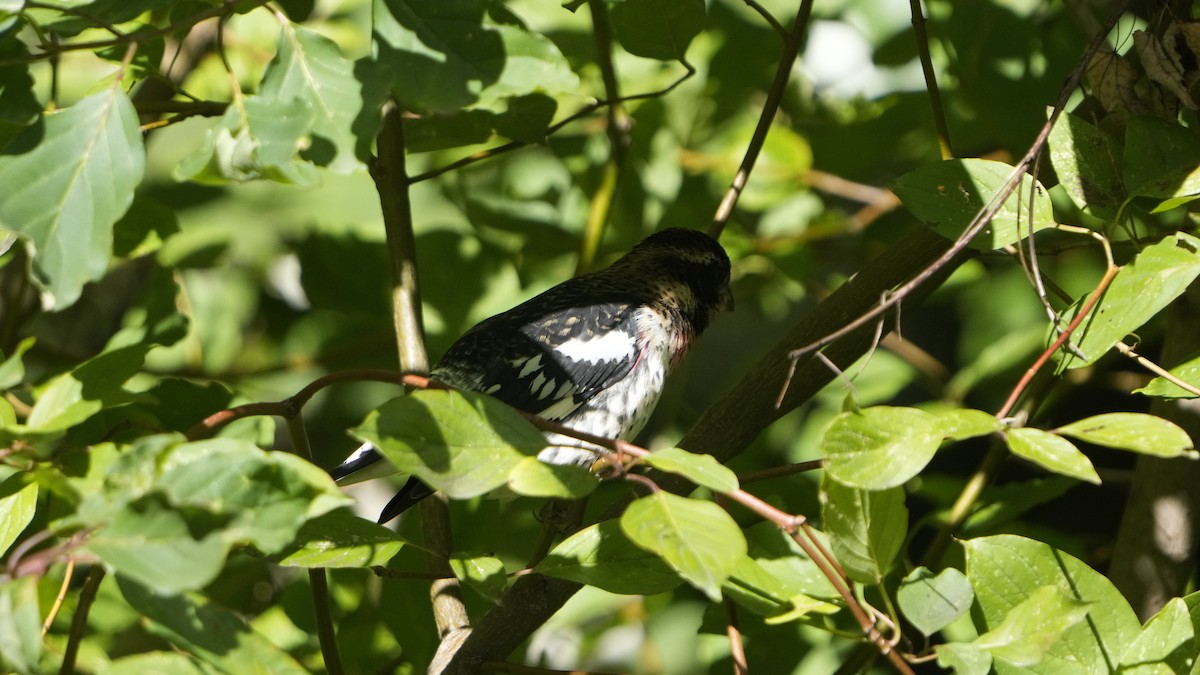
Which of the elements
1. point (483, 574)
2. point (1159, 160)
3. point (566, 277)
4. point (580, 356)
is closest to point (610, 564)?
point (483, 574)

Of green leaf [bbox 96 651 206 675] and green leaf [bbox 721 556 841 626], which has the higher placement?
green leaf [bbox 721 556 841 626]

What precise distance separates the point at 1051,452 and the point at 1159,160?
63 centimetres

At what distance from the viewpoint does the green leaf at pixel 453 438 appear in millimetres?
1166

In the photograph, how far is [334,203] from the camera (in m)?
3.38

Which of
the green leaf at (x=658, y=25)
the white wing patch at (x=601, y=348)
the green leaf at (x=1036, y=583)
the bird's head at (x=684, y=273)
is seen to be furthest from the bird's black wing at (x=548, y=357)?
the green leaf at (x=1036, y=583)

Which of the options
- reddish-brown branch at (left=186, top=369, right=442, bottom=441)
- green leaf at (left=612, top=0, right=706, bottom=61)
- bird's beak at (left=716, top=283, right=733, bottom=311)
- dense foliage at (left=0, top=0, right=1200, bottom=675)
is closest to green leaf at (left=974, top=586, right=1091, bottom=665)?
dense foliage at (left=0, top=0, right=1200, bottom=675)

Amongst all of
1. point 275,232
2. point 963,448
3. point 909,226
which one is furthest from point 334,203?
point 963,448

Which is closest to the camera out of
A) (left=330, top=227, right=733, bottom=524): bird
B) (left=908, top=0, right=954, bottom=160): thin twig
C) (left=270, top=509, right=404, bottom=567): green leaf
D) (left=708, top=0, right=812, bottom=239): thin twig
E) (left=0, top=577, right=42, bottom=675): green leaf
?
(left=0, top=577, right=42, bottom=675): green leaf

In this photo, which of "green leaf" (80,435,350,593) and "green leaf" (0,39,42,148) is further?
"green leaf" (0,39,42,148)

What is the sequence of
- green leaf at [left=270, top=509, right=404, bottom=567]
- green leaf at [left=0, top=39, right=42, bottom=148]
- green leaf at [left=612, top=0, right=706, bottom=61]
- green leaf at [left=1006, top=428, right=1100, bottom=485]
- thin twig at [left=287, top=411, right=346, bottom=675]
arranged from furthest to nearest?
green leaf at [left=612, top=0, right=706, bottom=61]
thin twig at [left=287, top=411, right=346, bottom=675]
green leaf at [left=0, top=39, right=42, bottom=148]
green leaf at [left=270, top=509, right=404, bottom=567]
green leaf at [left=1006, top=428, right=1100, bottom=485]

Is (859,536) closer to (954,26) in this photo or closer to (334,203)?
(954,26)

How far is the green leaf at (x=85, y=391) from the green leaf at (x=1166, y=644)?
1234 mm

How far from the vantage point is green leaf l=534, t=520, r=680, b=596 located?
1.41 metres

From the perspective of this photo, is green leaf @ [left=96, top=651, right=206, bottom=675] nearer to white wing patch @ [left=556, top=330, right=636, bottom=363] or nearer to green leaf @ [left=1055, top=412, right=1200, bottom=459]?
green leaf @ [left=1055, top=412, right=1200, bottom=459]
